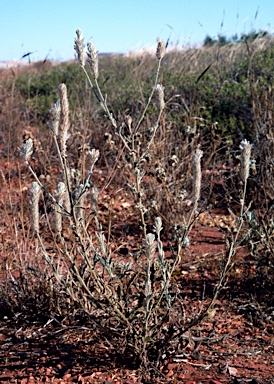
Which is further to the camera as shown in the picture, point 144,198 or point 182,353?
point 144,198

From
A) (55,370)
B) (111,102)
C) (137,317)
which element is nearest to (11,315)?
(55,370)

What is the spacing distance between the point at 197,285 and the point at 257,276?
39 cm

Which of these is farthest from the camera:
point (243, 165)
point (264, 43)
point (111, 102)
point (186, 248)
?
point (264, 43)

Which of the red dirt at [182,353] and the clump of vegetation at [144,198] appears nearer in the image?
the clump of vegetation at [144,198]

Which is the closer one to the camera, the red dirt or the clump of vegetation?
the clump of vegetation

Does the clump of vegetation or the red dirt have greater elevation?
the clump of vegetation

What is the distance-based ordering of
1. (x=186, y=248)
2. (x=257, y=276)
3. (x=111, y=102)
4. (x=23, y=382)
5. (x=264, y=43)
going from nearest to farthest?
(x=23, y=382) → (x=257, y=276) → (x=186, y=248) → (x=111, y=102) → (x=264, y=43)

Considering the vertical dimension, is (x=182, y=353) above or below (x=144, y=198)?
below

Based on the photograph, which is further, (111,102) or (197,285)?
(111,102)

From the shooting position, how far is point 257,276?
3.40 m

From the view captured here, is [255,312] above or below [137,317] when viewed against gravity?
below

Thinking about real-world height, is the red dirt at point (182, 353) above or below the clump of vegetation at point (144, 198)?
below

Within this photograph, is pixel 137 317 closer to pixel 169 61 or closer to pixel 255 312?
pixel 255 312

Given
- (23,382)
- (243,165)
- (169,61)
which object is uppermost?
(169,61)
